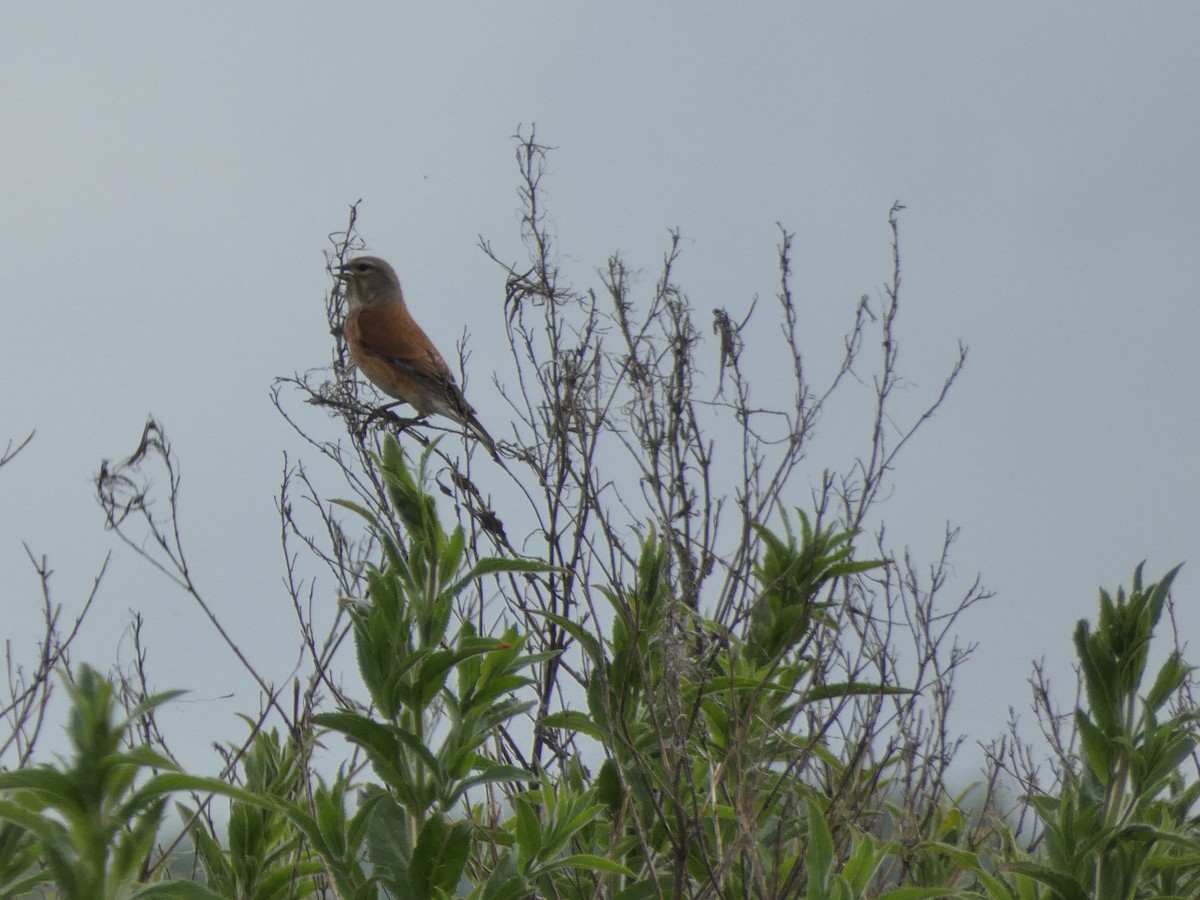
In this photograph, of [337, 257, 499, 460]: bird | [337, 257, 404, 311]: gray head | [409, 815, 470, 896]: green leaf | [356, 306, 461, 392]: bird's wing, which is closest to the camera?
[409, 815, 470, 896]: green leaf

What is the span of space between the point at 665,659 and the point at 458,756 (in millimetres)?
731

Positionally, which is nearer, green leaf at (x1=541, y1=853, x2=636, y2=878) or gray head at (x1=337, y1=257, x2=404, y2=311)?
green leaf at (x1=541, y1=853, x2=636, y2=878)

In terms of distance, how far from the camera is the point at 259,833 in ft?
9.11

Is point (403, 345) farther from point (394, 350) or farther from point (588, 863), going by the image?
point (588, 863)

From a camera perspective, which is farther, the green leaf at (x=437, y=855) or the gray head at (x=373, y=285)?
the gray head at (x=373, y=285)

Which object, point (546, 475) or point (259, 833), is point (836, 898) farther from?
point (546, 475)

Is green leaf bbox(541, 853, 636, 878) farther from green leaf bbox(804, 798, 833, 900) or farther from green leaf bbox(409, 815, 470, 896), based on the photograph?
green leaf bbox(804, 798, 833, 900)

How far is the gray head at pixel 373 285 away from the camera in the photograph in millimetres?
9844

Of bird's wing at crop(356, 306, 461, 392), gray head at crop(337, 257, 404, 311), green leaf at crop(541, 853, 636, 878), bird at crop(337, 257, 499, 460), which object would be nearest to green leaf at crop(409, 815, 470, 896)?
green leaf at crop(541, 853, 636, 878)

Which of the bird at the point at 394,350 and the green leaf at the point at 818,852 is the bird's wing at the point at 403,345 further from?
the green leaf at the point at 818,852

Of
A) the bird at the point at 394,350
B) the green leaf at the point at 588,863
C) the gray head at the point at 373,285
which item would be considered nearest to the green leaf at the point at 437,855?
the green leaf at the point at 588,863

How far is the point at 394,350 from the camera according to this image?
8805mm

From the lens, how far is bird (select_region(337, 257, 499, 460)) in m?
8.28

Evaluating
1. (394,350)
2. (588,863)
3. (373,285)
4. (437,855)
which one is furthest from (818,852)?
(373,285)
